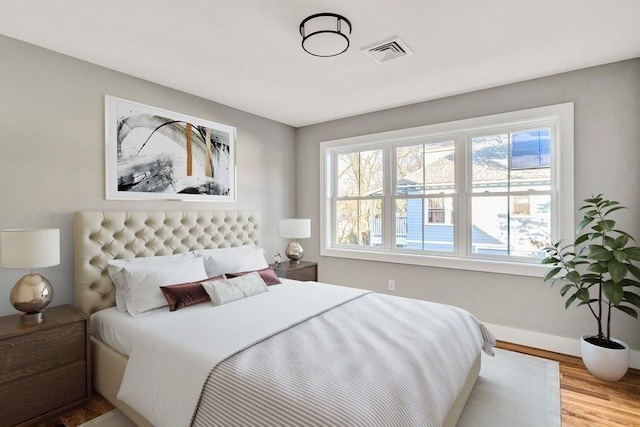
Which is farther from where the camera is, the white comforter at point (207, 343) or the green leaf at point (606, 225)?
the green leaf at point (606, 225)

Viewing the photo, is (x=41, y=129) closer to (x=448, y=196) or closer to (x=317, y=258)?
(x=317, y=258)

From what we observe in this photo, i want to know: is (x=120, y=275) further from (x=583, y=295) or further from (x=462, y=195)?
(x=583, y=295)

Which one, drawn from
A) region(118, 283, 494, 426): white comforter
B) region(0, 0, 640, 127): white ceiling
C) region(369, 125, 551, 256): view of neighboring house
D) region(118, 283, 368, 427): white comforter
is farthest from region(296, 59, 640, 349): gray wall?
region(118, 283, 368, 427): white comforter

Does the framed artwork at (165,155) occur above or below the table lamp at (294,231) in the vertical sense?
above

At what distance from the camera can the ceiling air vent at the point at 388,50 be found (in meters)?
2.31

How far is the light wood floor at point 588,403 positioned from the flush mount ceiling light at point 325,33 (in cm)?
281

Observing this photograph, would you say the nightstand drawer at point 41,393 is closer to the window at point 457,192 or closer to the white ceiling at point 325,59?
the white ceiling at point 325,59

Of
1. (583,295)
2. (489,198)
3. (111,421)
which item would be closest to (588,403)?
(583,295)

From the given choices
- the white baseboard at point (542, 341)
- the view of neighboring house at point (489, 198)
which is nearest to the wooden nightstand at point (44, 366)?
the view of neighboring house at point (489, 198)

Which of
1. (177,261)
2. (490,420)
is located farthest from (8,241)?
(490,420)

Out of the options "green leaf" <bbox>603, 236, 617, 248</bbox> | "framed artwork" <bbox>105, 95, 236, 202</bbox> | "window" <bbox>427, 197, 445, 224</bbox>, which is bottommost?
"green leaf" <bbox>603, 236, 617, 248</bbox>

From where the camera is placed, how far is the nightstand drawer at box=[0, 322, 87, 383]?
6.06ft

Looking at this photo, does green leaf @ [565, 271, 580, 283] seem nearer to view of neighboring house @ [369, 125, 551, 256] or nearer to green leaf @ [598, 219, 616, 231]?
green leaf @ [598, 219, 616, 231]

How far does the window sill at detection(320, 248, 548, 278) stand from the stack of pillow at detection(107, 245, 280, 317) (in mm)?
1509
